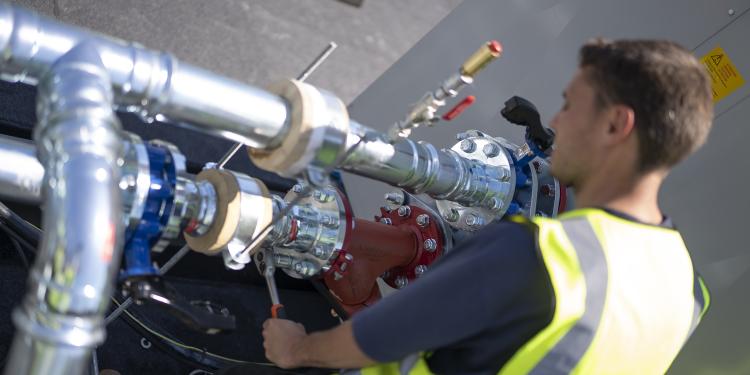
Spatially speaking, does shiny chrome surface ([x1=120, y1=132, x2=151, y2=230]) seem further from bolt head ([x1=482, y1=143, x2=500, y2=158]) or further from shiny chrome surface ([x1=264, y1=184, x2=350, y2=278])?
bolt head ([x1=482, y1=143, x2=500, y2=158])

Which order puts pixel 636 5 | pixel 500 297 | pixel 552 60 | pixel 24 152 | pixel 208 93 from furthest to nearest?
pixel 552 60 → pixel 636 5 → pixel 24 152 → pixel 208 93 → pixel 500 297

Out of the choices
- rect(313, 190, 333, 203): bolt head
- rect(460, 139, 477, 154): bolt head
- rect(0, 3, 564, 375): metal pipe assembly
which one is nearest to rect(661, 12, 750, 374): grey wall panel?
rect(0, 3, 564, 375): metal pipe assembly

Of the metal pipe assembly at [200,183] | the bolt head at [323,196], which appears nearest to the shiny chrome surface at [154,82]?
the metal pipe assembly at [200,183]

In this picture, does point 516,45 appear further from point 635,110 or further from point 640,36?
point 635,110

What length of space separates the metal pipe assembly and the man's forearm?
3.8 inches

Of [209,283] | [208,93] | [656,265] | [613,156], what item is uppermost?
[208,93]

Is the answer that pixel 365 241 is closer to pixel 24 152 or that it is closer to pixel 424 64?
pixel 24 152

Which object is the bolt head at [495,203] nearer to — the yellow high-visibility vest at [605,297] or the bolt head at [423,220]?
the bolt head at [423,220]

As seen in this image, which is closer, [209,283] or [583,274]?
[583,274]

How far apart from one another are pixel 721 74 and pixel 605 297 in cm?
61

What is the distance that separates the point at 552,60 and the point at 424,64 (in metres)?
0.29

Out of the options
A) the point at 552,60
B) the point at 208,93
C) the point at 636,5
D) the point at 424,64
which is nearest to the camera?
the point at 208,93

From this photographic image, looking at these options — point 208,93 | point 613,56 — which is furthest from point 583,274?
point 208,93

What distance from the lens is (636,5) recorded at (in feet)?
4.42
